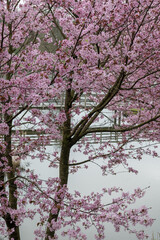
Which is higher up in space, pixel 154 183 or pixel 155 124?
pixel 155 124

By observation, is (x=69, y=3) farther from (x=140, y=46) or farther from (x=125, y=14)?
(x=140, y=46)

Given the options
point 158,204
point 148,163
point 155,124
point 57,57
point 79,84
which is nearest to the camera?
point 57,57

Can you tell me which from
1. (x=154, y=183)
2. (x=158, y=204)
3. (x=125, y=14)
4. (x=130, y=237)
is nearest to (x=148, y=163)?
(x=154, y=183)

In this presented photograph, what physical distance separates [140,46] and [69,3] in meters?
1.42

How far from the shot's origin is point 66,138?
5.32 meters

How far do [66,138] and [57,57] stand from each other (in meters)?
2.36

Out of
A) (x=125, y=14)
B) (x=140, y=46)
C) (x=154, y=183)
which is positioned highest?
(x=125, y=14)

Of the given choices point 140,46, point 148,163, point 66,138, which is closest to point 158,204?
point 148,163

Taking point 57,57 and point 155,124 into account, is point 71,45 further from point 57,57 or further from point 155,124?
point 155,124

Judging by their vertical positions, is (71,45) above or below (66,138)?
above

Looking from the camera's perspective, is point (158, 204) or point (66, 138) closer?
point (66, 138)

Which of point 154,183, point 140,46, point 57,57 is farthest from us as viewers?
point 154,183

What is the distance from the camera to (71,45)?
133 inches

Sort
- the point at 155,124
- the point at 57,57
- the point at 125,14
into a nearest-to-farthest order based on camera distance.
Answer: the point at 57,57
the point at 125,14
the point at 155,124
